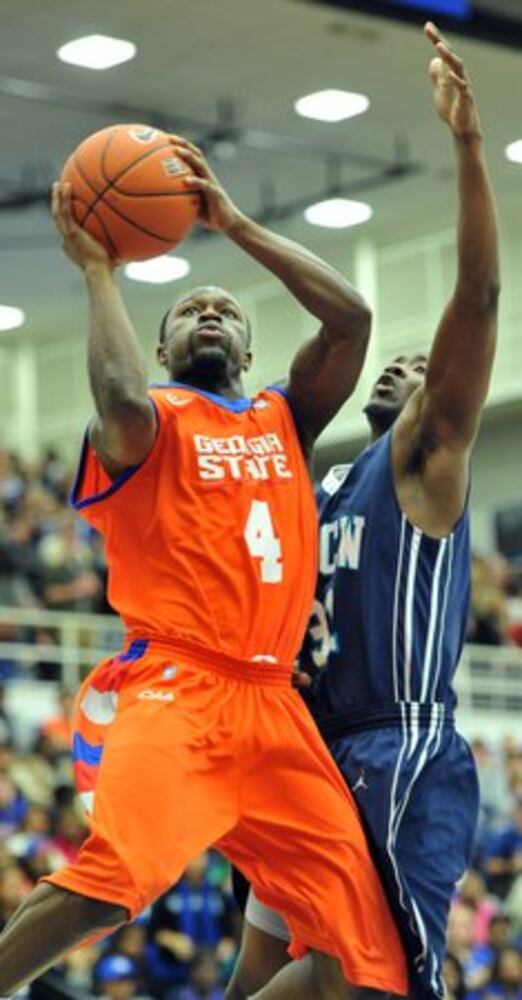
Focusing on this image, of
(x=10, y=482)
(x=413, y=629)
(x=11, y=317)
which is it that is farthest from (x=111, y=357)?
(x=11, y=317)

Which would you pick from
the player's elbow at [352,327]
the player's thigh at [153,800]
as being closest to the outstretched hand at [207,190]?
the player's elbow at [352,327]

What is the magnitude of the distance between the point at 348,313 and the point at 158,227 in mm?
607

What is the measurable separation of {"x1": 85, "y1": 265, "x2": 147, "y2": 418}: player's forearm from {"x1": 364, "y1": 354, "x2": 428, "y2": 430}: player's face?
3.48ft

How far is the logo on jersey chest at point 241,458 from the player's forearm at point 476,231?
2.10ft

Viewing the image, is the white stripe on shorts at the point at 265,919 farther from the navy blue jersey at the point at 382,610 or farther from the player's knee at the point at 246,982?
the navy blue jersey at the point at 382,610

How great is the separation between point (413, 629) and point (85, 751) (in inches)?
37.6

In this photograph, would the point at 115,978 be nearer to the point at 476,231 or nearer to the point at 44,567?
the point at 476,231

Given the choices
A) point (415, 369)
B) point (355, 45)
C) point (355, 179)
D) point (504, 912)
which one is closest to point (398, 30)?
point (355, 45)

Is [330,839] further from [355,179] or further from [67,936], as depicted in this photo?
[355,179]

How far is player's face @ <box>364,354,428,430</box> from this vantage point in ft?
21.5

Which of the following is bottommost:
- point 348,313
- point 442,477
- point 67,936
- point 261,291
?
point 67,936

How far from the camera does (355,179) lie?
797 inches

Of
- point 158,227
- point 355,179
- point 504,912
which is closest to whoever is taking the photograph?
point 158,227

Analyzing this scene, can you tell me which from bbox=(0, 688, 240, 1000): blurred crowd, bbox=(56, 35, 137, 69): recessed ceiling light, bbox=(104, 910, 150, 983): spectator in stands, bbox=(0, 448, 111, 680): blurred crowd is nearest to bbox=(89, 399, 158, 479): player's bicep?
bbox=(0, 688, 240, 1000): blurred crowd
